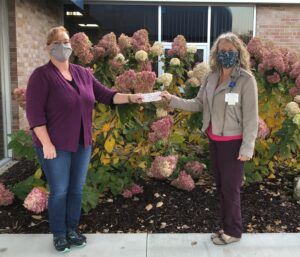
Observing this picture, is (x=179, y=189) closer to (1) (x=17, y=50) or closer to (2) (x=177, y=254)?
(2) (x=177, y=254)

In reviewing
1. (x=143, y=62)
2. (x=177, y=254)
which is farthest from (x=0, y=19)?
(x=177, y=254)

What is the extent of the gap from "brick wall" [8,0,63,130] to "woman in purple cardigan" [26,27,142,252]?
3691 mm

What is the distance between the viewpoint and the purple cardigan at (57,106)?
10.1 feet

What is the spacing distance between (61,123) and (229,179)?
1387 mm

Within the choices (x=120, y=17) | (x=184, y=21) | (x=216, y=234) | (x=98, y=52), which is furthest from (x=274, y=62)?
(x=120, y=17)

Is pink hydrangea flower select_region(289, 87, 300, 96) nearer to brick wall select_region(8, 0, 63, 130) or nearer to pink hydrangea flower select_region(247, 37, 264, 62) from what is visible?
pink hydrangea flower select_region(247, 37, 264, 62)

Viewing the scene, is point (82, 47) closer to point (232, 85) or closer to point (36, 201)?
point (36, 201)

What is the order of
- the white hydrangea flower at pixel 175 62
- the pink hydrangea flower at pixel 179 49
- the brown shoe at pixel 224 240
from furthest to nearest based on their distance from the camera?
the pink hydrangea flower at pixel 179 49, the white hydrangea flower at pixel 175 62, the brown shoe at pixel 224 240

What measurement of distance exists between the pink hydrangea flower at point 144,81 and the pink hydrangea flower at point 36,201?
131 cm

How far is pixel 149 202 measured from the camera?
180 inches

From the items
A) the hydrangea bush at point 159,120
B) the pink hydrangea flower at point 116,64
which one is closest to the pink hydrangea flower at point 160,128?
the hydrangea bush at point 159,120

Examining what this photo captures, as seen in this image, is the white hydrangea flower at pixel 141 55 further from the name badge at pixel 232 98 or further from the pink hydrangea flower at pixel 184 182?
the name badge at pixel 232 98

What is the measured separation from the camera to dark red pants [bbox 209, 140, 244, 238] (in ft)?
11.2

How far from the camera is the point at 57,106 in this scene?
10.3ft
